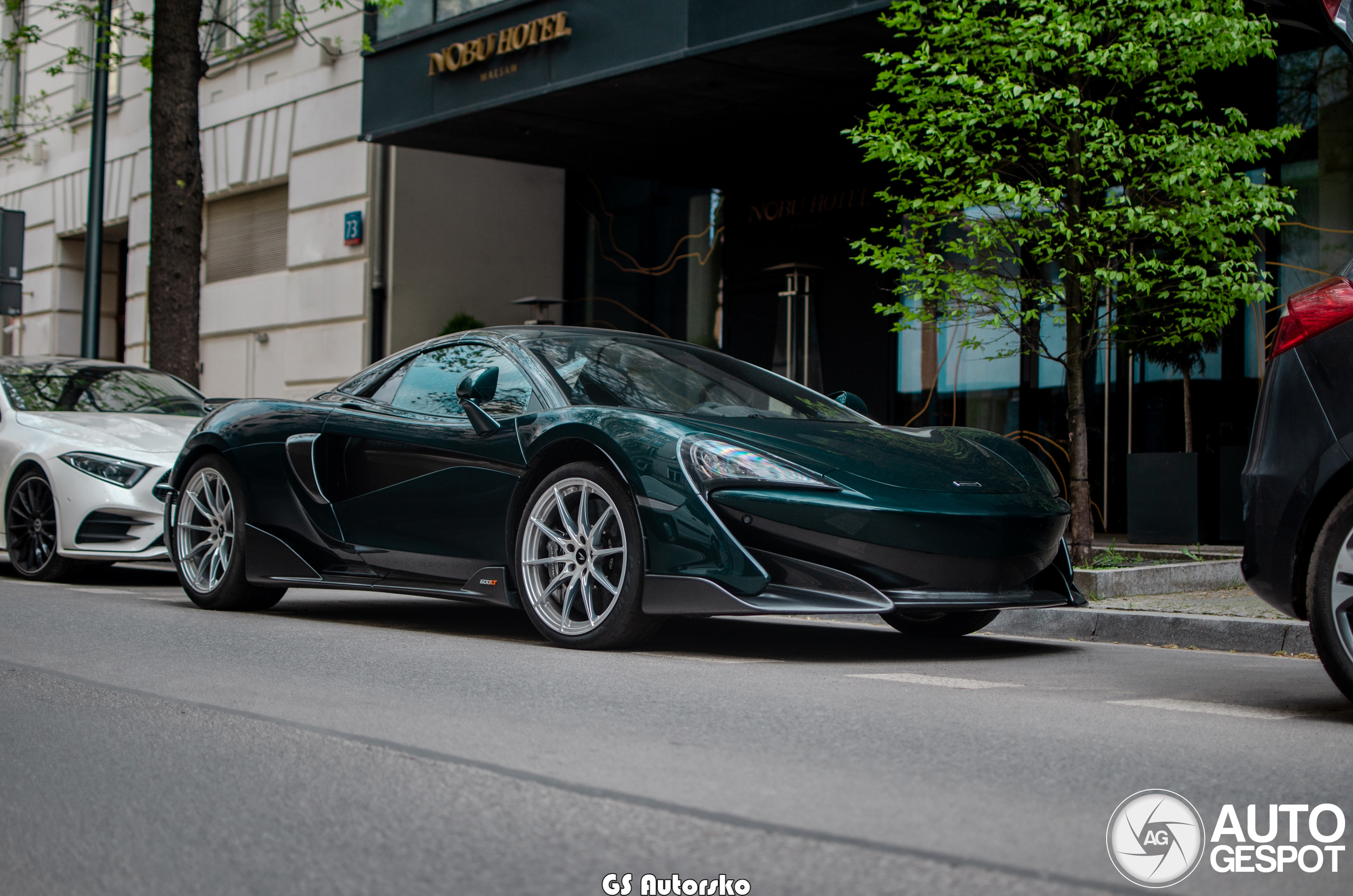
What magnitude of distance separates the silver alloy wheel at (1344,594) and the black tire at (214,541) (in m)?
4.72

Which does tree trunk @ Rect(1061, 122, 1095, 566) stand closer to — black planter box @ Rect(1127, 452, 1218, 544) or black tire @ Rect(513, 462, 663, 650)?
black planter box @ Rect(1127, 452, 1218, 544)

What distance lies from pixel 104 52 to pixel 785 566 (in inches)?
575

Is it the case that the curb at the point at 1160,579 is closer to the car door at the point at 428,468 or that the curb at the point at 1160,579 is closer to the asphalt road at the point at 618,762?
the asphalt road at the point at 618,762

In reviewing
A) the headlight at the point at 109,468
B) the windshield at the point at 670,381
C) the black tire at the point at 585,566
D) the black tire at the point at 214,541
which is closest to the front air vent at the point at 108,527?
the headlight at the point at 109,468

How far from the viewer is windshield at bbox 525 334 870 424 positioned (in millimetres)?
5758

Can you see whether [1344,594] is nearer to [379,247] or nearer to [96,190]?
[96,190]

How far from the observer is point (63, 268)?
25828mm

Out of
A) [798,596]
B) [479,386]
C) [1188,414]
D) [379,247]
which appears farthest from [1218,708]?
[379,247]

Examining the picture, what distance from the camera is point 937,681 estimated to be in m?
4.79

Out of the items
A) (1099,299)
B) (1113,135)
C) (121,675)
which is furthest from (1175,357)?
(121,675)

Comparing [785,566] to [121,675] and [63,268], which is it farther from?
[63,268]

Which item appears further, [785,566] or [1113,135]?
[1113,135]

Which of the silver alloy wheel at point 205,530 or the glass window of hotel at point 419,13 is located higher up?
the glass window of hotel at point 419,13

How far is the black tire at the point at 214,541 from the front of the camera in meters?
7.00
